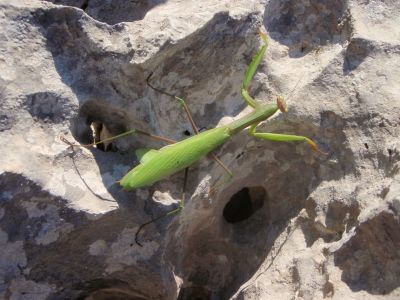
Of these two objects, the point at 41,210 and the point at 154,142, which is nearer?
the point at 41,210

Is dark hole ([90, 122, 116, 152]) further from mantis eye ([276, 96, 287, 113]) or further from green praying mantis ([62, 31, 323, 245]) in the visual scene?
mantis eye ([276, 96, 287, 113])

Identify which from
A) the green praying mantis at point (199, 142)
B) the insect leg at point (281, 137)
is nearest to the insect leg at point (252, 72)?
the green praying mantis at point (199, 142)

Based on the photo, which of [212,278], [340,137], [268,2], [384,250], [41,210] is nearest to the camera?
[384,250]

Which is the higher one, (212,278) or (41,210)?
(41,210)

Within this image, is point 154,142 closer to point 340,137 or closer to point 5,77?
point 5,77

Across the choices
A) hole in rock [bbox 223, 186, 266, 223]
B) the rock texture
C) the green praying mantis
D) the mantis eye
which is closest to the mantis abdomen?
the green praying mantis

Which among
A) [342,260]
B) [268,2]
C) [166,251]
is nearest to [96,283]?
[166,251]

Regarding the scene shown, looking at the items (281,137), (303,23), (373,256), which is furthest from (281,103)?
(373,256)

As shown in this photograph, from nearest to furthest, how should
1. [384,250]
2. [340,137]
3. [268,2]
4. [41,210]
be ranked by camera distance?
[384,250]
[41,210]
[340,137]
[268,2]
